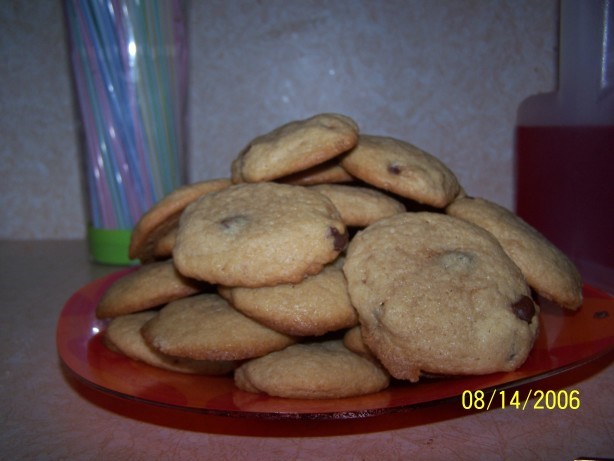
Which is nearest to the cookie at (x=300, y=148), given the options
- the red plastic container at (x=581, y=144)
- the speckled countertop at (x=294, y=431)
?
the speckled countertop at (x=294, y=431)

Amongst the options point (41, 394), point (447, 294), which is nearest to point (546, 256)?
point (447, 294)

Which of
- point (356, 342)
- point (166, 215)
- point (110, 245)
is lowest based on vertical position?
point (110, 245)

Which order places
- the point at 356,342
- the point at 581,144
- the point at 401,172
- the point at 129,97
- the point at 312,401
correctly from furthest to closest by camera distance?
the point at 129,97, the point at 581,144, the point at 401,172, the point at 356,342, the point at 312,401

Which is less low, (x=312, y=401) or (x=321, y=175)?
(x=321, y=175)

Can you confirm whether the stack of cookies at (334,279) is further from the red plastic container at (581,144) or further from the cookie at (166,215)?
the red plastic container at (581,144)

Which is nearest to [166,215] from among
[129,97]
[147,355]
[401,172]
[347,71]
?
[147,355]

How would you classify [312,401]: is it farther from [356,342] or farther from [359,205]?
[359,205]
